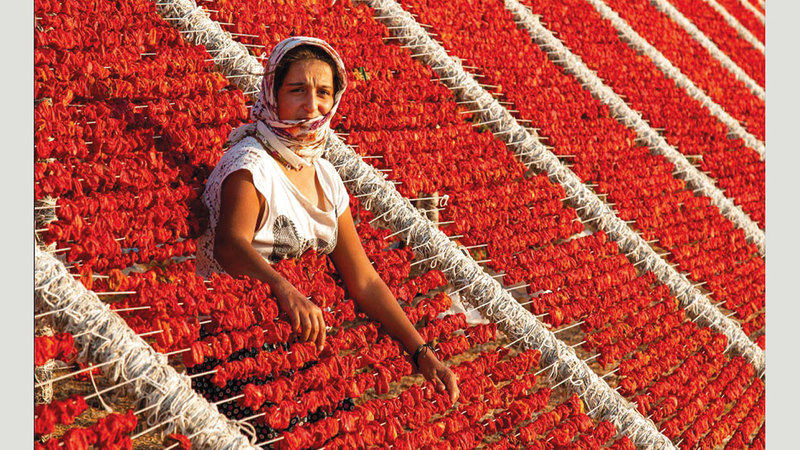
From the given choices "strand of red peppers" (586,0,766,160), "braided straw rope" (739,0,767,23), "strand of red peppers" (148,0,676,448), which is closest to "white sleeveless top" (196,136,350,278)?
"strand of red peppers" (148,0,676,448)

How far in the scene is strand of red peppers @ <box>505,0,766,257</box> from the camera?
2699 mm

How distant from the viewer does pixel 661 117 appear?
2.88 meters

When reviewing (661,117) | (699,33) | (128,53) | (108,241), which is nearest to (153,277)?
(108,241)

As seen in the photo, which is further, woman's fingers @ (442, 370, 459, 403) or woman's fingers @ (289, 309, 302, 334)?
woman's fingers @ (442, 370, 459, 403)

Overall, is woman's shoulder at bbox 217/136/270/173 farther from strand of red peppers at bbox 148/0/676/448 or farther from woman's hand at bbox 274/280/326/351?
strand of red peppers at bbox 148/0/676/448

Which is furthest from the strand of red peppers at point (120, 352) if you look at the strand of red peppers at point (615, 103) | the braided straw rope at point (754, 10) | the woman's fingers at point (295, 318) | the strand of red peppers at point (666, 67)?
the braided straw rope at point (754, 10)

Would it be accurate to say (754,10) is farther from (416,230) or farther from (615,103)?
(416,230)

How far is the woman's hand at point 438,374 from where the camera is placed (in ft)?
4.82

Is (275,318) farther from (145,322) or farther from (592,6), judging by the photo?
(592,6)

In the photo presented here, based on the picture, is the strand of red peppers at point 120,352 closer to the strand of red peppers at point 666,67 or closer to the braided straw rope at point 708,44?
the strand of red peppers at point 666,67

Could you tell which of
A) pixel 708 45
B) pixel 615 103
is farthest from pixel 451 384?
pixel 708 45

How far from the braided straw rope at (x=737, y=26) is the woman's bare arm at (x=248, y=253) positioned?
3434mm

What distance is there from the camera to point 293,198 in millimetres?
1446

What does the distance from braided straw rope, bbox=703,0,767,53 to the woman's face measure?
→ 3.25 meters
